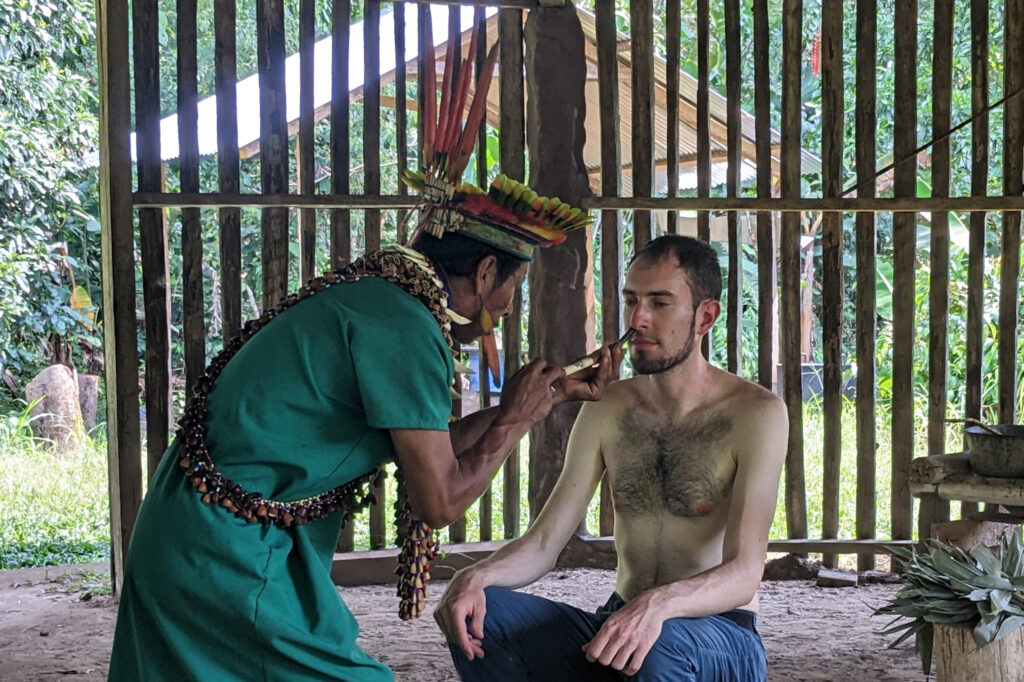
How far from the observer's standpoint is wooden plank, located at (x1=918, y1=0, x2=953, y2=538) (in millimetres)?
5695

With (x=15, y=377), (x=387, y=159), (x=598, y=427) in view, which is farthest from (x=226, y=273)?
(x=387, y=159)

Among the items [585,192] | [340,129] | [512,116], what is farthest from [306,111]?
[585,192]

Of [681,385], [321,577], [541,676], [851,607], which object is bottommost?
[851,607]

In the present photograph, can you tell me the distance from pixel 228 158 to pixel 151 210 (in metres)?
0.44

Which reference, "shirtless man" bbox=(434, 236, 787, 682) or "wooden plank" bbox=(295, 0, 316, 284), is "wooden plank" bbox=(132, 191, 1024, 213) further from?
"shirtless man" bbox=(434, 236, 787, 682)

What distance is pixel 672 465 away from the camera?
3.31 m

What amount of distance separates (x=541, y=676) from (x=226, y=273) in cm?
329

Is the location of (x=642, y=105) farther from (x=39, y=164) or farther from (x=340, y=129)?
(x=39, y=164)

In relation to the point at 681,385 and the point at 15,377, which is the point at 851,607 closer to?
the point at 681,385

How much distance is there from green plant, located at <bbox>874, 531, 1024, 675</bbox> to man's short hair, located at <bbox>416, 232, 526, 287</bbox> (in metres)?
2.03

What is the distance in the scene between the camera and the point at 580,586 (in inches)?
227

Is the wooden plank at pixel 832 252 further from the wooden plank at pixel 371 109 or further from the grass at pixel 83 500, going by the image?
the wooden plank at pixel 371 109

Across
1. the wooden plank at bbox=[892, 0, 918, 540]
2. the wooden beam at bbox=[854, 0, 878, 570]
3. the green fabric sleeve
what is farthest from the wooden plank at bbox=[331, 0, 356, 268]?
the green fabric sleeve

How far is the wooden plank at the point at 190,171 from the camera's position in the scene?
552 cm
